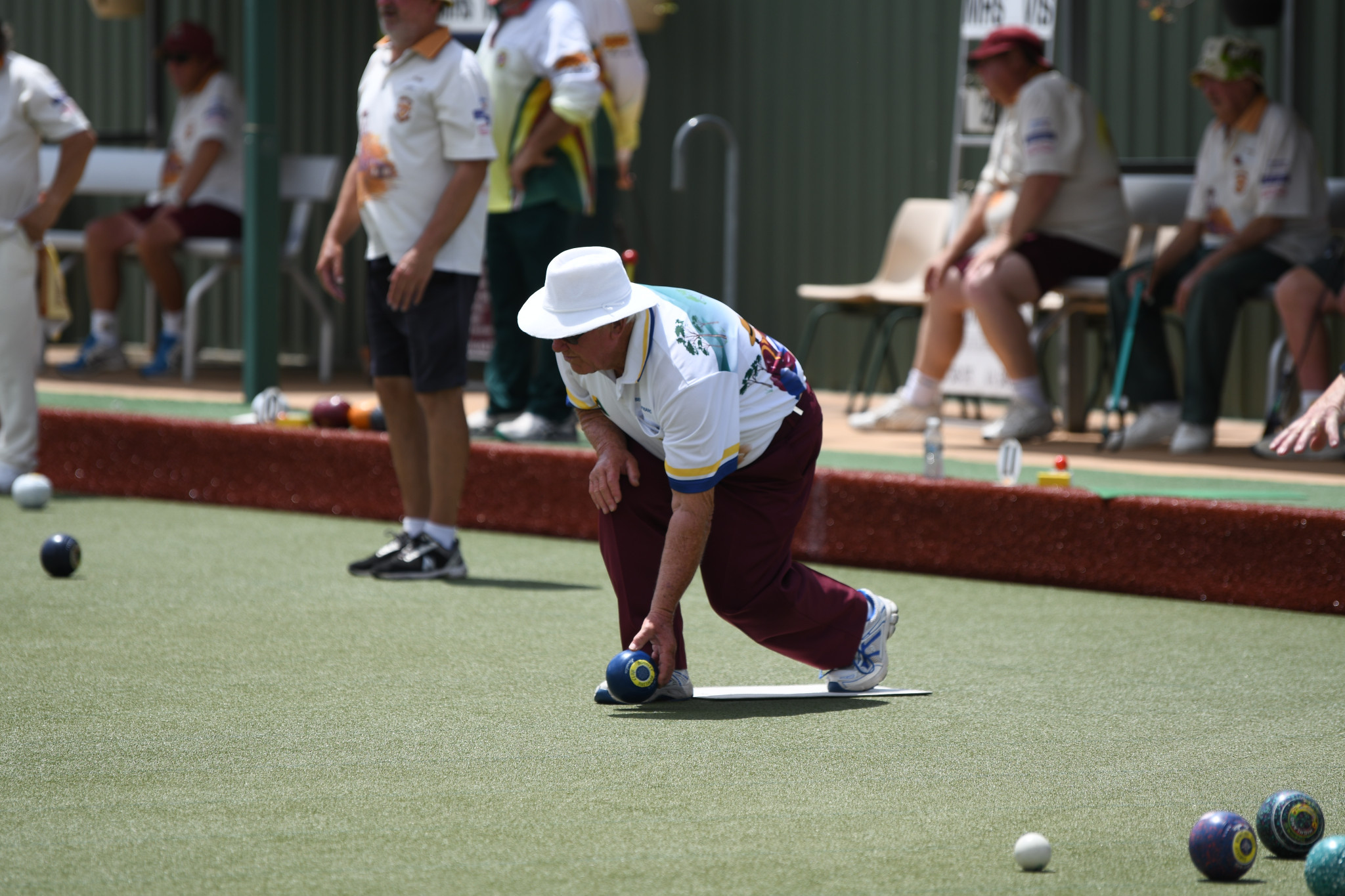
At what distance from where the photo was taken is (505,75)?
5891 mm

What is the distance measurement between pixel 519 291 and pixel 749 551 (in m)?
2.82

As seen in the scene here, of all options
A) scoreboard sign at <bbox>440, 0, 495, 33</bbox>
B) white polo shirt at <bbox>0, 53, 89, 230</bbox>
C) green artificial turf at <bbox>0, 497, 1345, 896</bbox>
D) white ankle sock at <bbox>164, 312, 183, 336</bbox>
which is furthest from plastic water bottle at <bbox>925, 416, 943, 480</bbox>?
white ankle sock at <bbox>164, 312, 183, 336</bbox>

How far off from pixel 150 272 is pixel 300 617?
14.7 feet

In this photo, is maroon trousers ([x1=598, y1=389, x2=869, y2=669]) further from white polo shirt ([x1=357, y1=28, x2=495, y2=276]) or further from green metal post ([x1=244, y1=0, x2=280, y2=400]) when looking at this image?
green metal post ([x1=244, y1=0, x2=280, y2=400])

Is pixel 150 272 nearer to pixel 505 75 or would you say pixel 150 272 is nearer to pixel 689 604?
pixel 505 75

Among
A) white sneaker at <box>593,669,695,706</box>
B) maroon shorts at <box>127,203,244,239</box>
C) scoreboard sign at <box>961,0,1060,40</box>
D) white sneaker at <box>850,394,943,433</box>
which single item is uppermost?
scoreboard sign at <box>961,0,1060,40</box>

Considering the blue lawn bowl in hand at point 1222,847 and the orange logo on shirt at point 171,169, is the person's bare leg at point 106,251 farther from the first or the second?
the blue lawn bowl in hand at point 1222,847

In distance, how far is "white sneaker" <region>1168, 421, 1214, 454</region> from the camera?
5.88 metres

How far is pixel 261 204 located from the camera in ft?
22.5

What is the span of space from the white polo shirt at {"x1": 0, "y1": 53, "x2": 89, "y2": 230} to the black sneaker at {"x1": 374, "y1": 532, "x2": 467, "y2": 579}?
1969mm

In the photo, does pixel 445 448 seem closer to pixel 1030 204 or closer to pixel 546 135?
pixel 546 135

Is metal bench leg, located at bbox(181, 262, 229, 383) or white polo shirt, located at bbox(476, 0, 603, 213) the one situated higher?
white polo shirt, located at bbox(476, 0, 603, 213)

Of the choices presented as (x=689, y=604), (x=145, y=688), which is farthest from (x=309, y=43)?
(x=145, y=688)

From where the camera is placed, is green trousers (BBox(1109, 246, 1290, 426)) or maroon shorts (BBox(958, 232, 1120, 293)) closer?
green trousers (BBox(1109, 246, 1290, 426))
